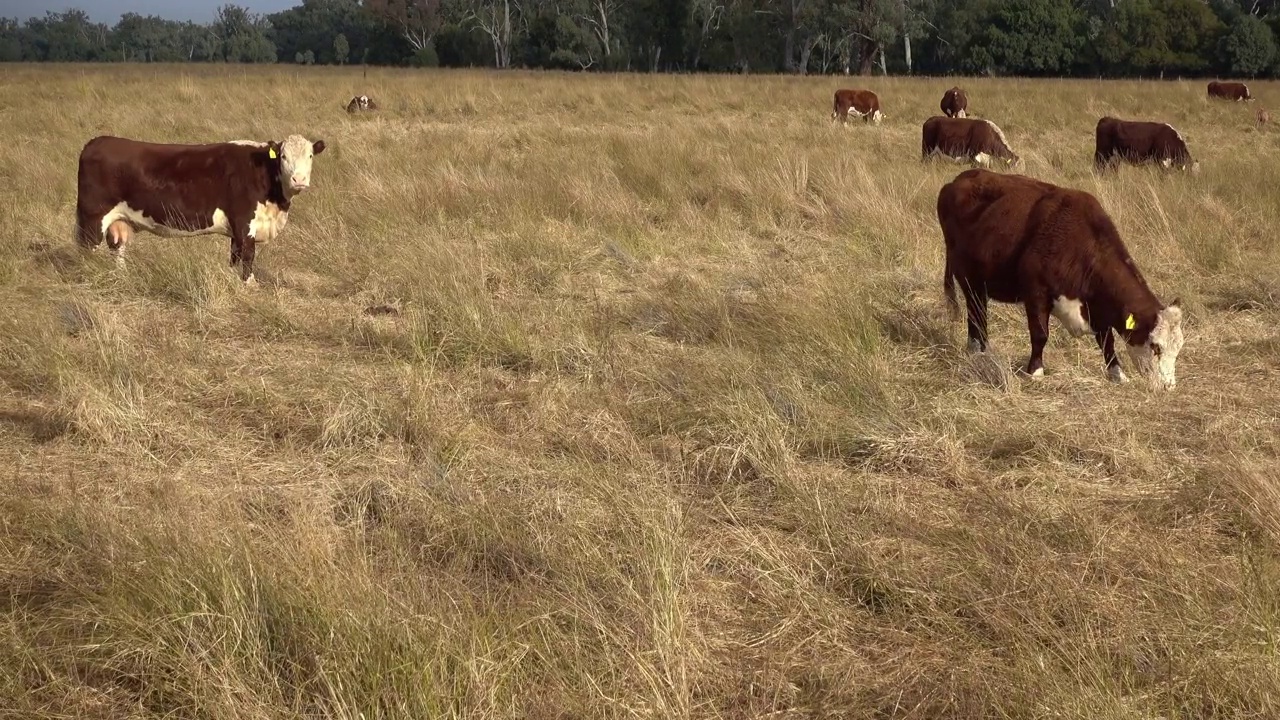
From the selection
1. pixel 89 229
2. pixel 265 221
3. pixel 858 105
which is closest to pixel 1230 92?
pixel 858 105

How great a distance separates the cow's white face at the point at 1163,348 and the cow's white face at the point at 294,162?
5.95 m

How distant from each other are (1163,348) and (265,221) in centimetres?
637

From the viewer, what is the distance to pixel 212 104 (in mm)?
19562

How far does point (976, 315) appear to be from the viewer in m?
6.12

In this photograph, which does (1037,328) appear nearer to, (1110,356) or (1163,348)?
(1110,356)

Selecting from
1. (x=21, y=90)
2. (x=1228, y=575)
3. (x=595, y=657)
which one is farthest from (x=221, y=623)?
(x=21, y=90)

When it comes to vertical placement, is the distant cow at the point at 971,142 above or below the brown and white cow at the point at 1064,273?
above

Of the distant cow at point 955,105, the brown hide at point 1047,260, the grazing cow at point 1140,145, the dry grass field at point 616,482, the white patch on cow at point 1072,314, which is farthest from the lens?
the distant cow at point 955,105

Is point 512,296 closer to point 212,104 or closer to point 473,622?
point 473,622

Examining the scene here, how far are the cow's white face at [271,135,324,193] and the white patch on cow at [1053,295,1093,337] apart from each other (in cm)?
547

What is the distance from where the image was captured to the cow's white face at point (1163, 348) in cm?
536

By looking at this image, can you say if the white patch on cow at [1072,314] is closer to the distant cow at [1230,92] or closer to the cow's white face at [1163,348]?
the cow's white face at [1163,348]

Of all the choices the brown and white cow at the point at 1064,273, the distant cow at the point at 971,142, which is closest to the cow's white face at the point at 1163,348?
the brown and white cow at the point at 1064,273

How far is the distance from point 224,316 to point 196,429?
2.24m
